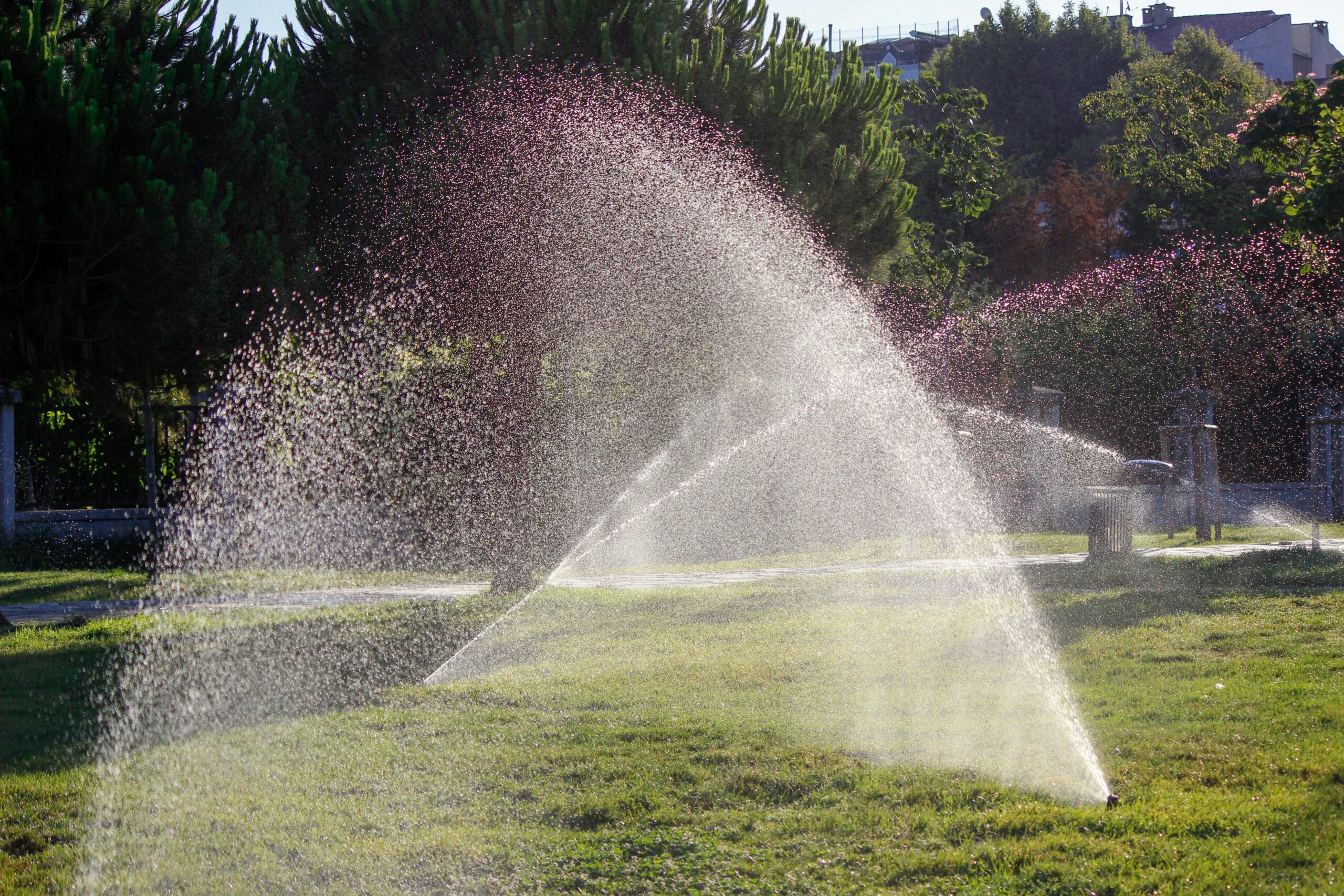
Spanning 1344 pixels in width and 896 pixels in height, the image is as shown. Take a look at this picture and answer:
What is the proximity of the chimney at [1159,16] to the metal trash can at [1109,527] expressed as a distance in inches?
2433

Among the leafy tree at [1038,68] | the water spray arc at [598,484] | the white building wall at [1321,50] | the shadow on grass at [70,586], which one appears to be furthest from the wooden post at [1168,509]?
the white building wall at [1321,50]

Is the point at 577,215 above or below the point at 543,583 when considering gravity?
above

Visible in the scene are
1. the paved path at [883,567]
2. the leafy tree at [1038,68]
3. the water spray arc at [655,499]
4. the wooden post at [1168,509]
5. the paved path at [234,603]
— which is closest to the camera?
the paved path at [234,603]

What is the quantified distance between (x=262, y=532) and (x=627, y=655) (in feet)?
35.7

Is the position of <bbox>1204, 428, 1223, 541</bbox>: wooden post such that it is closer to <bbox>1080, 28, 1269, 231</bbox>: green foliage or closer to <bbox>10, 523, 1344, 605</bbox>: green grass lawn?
<bbox>10, 523, 1344, 605</bbox>: green grass lawn

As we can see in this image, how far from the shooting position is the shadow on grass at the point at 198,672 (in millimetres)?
6297

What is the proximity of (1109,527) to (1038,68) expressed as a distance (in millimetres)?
43894

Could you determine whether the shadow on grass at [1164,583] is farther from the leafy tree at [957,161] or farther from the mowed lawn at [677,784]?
the leafy tree at [957,161]

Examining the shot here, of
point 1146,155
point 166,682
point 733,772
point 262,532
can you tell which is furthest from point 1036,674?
point 1146,155

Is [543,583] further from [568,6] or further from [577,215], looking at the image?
[568,6]

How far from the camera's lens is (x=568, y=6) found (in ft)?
40.2

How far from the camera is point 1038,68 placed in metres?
51.4

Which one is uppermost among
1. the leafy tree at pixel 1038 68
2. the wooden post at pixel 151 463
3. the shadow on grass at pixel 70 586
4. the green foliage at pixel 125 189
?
the leafy tree at pixel 1038 68

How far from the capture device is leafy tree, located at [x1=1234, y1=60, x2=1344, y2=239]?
40.6 ft
